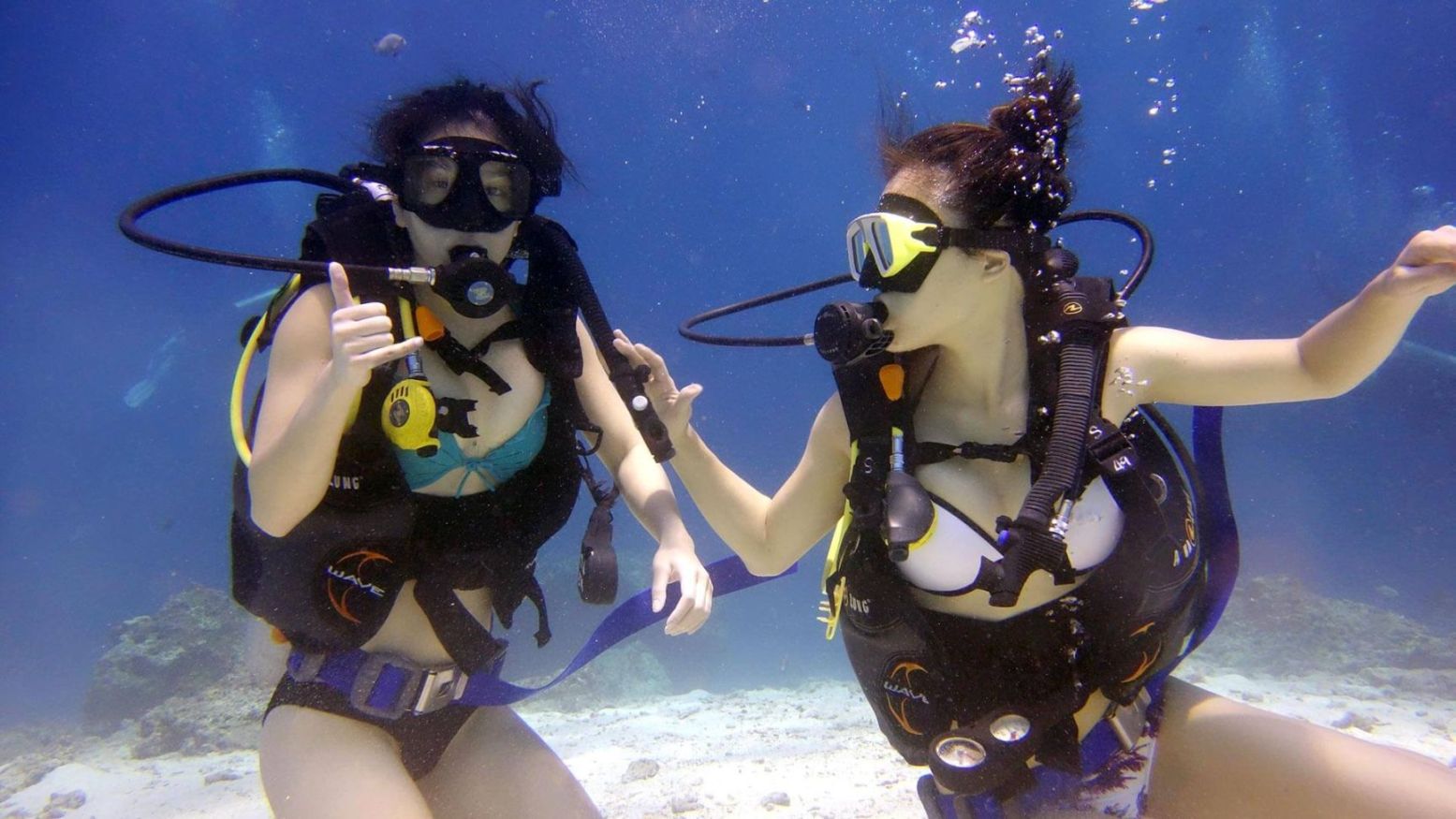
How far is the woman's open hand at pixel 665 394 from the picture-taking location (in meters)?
2.54

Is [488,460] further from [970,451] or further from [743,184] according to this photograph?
[743,184]

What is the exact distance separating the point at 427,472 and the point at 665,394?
0.90 m

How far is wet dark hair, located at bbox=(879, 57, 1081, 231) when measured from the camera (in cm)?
236

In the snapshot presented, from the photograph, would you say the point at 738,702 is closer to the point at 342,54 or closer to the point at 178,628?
the point at 178,628

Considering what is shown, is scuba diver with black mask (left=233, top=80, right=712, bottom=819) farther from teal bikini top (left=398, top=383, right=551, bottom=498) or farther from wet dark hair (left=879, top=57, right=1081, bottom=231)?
wet dark hair (left=879, top=57, right=1081, bottom=231)

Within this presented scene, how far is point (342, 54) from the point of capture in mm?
27625

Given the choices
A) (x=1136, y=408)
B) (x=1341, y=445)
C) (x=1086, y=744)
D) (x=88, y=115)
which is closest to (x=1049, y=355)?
(x=1136, y=408)

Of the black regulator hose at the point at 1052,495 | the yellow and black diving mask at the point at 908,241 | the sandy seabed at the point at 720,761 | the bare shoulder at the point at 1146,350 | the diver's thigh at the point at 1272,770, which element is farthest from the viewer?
the sandy seabed at the point at 720,761

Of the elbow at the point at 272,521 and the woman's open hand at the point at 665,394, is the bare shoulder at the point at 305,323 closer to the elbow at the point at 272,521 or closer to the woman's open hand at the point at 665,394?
the elbow at the point at 272,521

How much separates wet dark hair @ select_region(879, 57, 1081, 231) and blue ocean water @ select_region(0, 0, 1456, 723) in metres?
0.29

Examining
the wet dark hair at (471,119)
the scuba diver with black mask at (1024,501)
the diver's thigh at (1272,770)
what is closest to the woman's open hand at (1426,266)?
the scuba diver with black mask at (1024,501)

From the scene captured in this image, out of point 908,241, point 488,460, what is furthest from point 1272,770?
point 488,460

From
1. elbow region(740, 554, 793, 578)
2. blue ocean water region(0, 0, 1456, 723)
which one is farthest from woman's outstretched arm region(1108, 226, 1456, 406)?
elbow region(740, 554, 793, 578)

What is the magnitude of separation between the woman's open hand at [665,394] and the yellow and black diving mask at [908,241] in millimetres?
705
